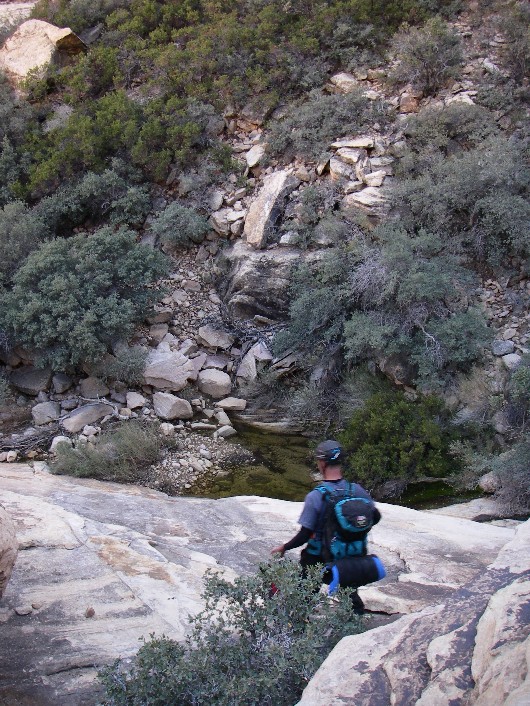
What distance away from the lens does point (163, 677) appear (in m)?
3.16

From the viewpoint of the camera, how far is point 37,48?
1314 centimetres

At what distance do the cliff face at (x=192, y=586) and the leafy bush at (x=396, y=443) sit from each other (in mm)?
1581

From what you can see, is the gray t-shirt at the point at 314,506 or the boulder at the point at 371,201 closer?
the gray t-shirt at the point at 314,506

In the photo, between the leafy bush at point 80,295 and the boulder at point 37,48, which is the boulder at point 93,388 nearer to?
the leafy bush at point 80,295

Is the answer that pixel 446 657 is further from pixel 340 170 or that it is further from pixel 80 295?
pixel 340 170

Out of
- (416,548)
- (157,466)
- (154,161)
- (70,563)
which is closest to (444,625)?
Result: (416,548)

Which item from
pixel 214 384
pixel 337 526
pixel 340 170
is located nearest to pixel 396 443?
pixel 214 384

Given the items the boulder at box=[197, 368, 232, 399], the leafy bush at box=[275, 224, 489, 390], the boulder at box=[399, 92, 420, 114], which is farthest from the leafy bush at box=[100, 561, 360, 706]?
the boulder at box=[399, 92, 420, 114]

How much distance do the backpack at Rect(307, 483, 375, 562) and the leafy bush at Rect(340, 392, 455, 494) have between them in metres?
3.86

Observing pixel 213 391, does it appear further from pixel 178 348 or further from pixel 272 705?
pixel 272 705

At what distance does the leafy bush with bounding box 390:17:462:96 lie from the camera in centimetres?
1067

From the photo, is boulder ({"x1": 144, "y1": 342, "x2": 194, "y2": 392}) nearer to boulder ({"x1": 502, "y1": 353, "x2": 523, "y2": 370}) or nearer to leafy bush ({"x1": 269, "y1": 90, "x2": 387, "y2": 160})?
leafy bush ({"x1": 269, "y1": 90, "x2": 387, "y2": 160})

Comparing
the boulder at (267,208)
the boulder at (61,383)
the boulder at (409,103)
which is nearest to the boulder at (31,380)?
the boulder at (61,383)

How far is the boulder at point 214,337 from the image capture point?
32.8 feet
